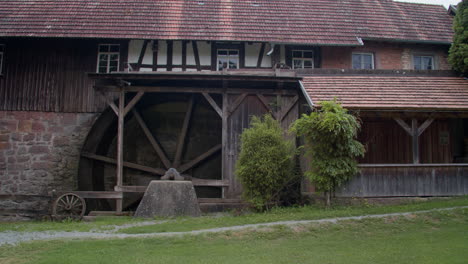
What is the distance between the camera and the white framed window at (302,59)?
13.3m

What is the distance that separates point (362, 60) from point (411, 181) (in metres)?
5.52

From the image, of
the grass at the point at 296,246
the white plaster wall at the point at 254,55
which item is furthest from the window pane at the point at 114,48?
the grass at the point at 296,246

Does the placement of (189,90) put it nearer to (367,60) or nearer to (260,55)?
(260,55)

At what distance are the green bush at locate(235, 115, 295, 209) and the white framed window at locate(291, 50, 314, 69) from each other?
170 inches

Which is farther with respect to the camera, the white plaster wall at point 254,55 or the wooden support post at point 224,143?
the white plaster wall at point 254,55

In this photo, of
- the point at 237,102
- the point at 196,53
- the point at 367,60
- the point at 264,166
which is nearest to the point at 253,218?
the point at 264,166

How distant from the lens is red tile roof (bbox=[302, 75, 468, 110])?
9.86 meters

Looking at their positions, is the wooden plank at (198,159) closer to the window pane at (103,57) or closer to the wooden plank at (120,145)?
the wooden plank at (120,145)

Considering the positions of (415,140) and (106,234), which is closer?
(106,234)

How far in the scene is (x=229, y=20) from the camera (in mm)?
13492

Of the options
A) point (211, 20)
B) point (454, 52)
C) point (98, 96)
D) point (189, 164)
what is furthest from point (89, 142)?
point (454, 52)

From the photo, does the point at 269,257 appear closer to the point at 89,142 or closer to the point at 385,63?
the point at 89,142

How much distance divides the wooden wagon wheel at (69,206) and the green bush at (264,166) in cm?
456

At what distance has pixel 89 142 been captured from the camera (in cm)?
1280
